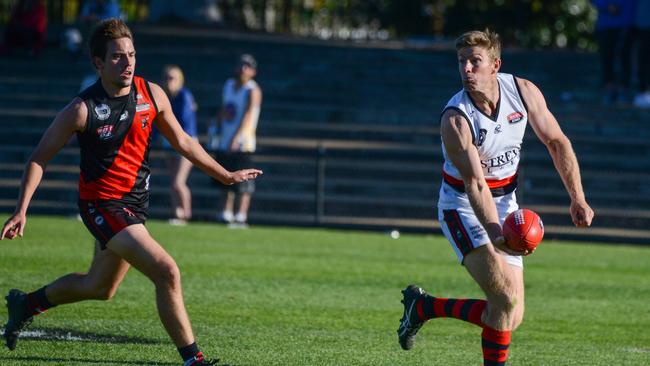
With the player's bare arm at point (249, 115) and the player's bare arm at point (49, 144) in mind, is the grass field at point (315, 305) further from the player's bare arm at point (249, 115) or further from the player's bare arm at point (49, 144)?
the player's bare arm at point (249, 115)

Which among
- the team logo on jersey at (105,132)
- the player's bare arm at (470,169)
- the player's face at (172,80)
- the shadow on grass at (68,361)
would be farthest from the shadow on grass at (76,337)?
the player's face at (172,80)

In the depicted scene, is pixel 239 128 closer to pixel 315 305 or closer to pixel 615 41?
pixel 615 41

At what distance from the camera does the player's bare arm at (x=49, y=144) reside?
7.00m

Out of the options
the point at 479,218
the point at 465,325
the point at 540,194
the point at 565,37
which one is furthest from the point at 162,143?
the point at 565,37

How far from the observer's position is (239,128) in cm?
1725

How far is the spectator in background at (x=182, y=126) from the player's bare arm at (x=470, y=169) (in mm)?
8839

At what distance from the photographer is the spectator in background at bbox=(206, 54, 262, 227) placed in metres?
16.7

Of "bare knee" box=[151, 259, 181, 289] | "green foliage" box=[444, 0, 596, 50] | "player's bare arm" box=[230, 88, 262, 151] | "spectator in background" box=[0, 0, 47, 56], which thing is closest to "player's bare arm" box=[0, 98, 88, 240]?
"bare knee" box=[151, 259, 181, 289]

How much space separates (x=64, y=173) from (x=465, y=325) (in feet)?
37.4

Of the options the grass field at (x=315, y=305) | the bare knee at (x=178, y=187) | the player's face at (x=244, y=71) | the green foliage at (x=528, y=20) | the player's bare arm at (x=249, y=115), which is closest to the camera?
the grass field at (x=315, y=305)

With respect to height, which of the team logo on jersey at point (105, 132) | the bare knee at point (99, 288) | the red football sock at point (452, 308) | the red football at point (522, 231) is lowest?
the red football sock at point (452, 308)

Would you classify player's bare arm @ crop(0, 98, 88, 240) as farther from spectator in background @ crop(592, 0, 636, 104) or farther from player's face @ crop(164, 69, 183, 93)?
spectator in background @ crop(592, 0, 636, 104)

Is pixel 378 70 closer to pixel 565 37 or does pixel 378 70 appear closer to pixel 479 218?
pixel 565 37

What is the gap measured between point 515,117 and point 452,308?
1.37 metres
